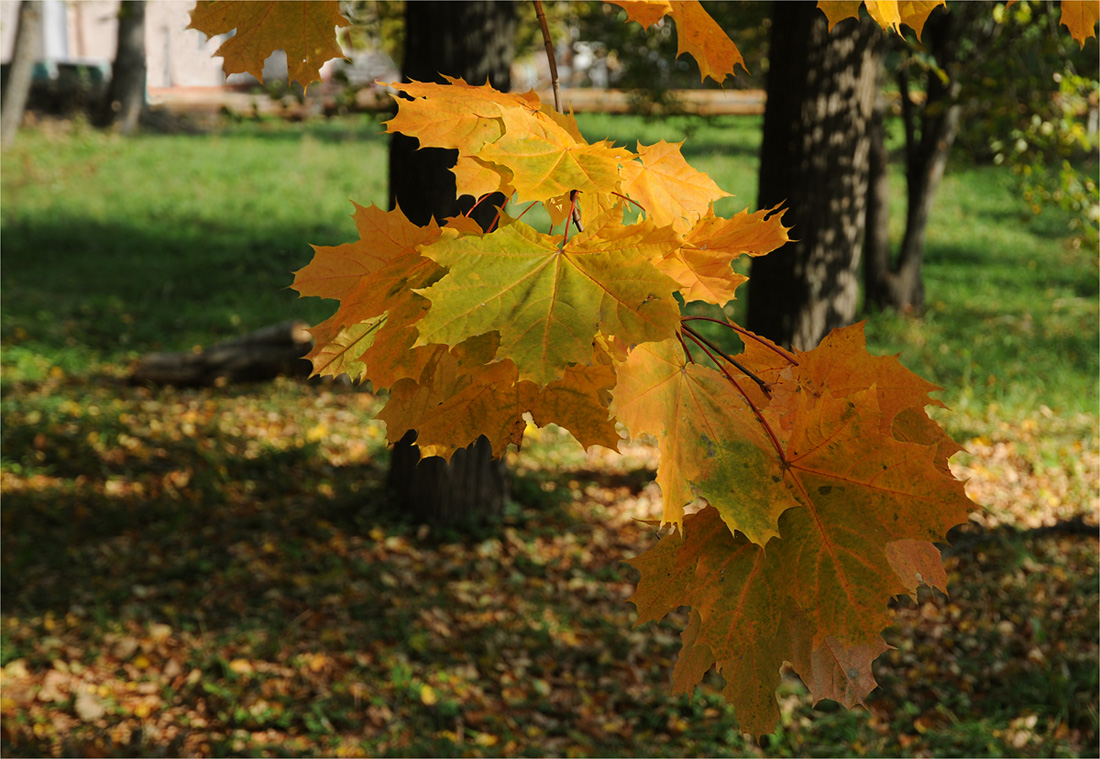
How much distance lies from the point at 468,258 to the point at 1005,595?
13.7 feet

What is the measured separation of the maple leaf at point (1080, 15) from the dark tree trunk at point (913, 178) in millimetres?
5828

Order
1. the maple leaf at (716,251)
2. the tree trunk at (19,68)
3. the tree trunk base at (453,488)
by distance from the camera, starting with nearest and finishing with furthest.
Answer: the maple leaf at (716,251)
the tree trunk base at (453,488)
the tree trunk at (19,68)

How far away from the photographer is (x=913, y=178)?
7.78 meters

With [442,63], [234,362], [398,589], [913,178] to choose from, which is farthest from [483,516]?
[913,178]

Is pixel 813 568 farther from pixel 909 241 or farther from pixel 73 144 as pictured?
pixel 73 144

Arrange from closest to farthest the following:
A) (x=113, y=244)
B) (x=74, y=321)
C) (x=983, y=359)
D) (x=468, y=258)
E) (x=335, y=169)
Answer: (x=468, y=258) → (x=983, y=359) → (x=74, y=321) → (x=113, y=244) → (x=335, y=169)

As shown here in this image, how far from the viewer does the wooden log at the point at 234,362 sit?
6.61m

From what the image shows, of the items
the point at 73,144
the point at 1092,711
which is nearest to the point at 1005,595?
the point at 1092,711

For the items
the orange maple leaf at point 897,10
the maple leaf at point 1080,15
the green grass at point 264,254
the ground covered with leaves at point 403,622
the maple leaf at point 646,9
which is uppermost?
the maple leaf at point 1080,15

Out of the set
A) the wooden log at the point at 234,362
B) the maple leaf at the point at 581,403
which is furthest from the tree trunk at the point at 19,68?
the maple leaf at the point at 581,403

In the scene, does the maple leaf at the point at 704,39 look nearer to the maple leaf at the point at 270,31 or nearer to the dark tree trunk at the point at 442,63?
the maple leaf at the point at 270,31

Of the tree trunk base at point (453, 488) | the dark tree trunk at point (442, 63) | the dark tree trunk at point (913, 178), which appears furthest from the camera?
the dark tree trunk at point (913, 178)

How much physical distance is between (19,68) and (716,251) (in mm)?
15887

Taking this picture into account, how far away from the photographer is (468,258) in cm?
80
